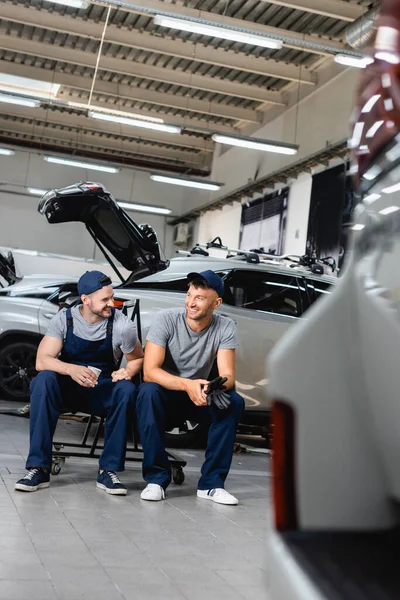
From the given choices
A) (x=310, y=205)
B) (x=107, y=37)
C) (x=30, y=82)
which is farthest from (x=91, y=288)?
(x=30, y=82)

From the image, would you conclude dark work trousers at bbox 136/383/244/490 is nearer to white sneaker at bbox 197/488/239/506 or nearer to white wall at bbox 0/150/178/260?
white sneaker at bbox 197/488/239/506

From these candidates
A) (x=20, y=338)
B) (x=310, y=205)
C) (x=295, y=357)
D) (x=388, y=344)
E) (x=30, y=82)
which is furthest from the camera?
(x=30, y=82)

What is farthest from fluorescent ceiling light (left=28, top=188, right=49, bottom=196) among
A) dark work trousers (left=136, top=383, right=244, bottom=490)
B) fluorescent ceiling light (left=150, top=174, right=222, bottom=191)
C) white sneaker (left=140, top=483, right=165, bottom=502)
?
white sneaker (left=140, top=483, right=165, bottom=502)

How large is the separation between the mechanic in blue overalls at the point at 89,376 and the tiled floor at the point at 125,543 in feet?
0.64

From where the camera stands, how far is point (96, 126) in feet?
68.7

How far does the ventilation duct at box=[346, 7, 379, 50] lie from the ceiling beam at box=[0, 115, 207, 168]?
10.9 metres

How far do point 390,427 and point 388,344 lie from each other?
133 mm

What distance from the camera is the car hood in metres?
7.07

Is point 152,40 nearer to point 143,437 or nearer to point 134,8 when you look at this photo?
point 134,8

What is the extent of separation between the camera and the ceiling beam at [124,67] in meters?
15.3

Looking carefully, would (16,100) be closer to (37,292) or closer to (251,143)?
(251,143)

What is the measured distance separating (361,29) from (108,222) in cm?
644

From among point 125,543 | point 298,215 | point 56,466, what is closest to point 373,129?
point 125,543

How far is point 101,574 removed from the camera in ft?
8.97
